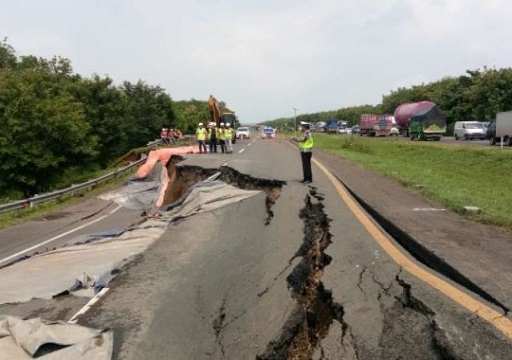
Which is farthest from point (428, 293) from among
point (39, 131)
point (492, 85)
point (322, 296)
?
point (492, 85)

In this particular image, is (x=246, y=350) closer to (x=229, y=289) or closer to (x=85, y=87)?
(x=229, y=289)

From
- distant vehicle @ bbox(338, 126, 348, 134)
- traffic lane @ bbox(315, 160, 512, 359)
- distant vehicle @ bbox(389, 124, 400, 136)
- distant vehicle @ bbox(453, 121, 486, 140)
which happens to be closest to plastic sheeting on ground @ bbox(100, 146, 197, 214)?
traffic lane @ bbox(315, 160, 512, 359)

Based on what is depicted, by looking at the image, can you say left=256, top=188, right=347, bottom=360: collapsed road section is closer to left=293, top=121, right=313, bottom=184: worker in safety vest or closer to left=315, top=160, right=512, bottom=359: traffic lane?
left=315, top=160, right=512, bottom=359: traffic lane

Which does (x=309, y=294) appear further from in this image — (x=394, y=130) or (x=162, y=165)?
(x=394, y=130)

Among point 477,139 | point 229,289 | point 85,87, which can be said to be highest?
point 85,87

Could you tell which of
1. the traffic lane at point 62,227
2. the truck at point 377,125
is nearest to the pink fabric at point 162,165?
the traffic lane at point 62,227

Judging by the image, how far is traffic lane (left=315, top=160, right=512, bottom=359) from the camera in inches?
147

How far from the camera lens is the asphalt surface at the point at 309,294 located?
160 inches

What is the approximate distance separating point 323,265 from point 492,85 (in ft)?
194

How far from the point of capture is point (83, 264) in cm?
868

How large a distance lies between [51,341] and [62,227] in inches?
521

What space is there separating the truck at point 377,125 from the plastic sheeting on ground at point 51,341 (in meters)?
62.3

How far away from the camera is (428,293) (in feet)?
15.8

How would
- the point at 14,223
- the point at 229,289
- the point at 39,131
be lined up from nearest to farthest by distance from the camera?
1. the point at 229,289
2. the point at 14,223
3. the point at 39,131
